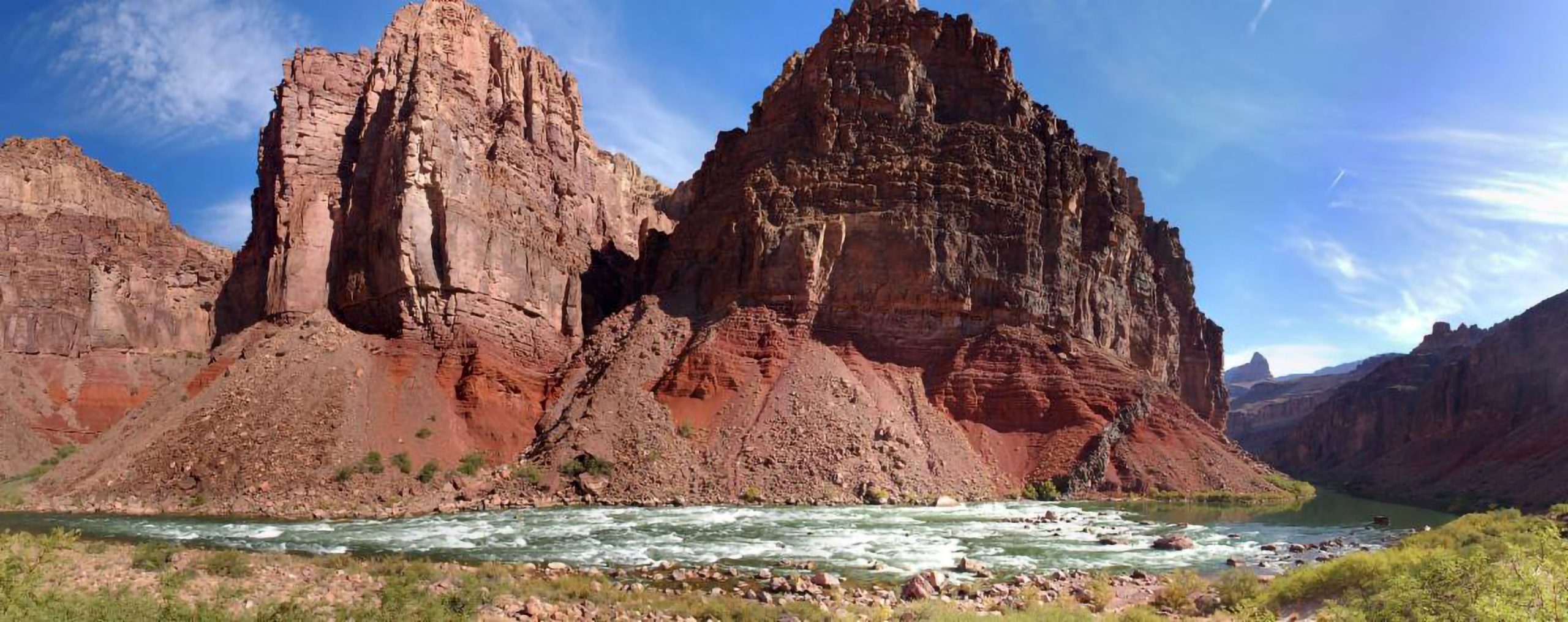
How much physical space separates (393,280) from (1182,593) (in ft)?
160

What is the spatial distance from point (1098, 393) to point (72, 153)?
80250 mm

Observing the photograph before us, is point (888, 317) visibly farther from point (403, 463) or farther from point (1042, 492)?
point (403, 463)

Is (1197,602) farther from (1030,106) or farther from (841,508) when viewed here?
(1030,106)

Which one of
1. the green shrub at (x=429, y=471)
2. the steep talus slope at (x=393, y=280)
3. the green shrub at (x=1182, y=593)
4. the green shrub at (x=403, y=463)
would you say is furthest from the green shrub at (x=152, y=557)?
the green shrub at (x=1182, y=593)

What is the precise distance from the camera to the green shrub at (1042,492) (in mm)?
52781

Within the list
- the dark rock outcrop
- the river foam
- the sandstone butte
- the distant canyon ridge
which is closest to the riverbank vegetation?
the river foam

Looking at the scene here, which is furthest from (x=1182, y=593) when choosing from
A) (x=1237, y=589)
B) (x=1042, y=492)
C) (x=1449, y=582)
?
(x=1042, y=492)

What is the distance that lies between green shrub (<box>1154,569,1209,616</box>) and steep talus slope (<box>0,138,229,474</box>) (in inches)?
2400

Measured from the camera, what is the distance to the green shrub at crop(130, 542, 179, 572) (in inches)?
842

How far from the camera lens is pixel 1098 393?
2338 inches

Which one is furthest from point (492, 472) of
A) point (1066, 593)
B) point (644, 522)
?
point (1066, 593)

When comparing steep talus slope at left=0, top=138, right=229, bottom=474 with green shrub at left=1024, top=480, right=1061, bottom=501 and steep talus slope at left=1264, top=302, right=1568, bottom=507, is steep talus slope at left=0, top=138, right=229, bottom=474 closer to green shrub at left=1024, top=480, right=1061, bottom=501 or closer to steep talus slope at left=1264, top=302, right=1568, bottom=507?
green shrub at left=1024, top=480, right=1061, bottom=501

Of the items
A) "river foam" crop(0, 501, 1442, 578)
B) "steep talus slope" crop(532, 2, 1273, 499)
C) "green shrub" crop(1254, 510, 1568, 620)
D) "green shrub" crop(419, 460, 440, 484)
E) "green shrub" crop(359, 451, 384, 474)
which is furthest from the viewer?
"steep talus slope" crop(532, 2, 1273, 499)

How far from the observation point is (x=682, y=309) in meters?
63.4
